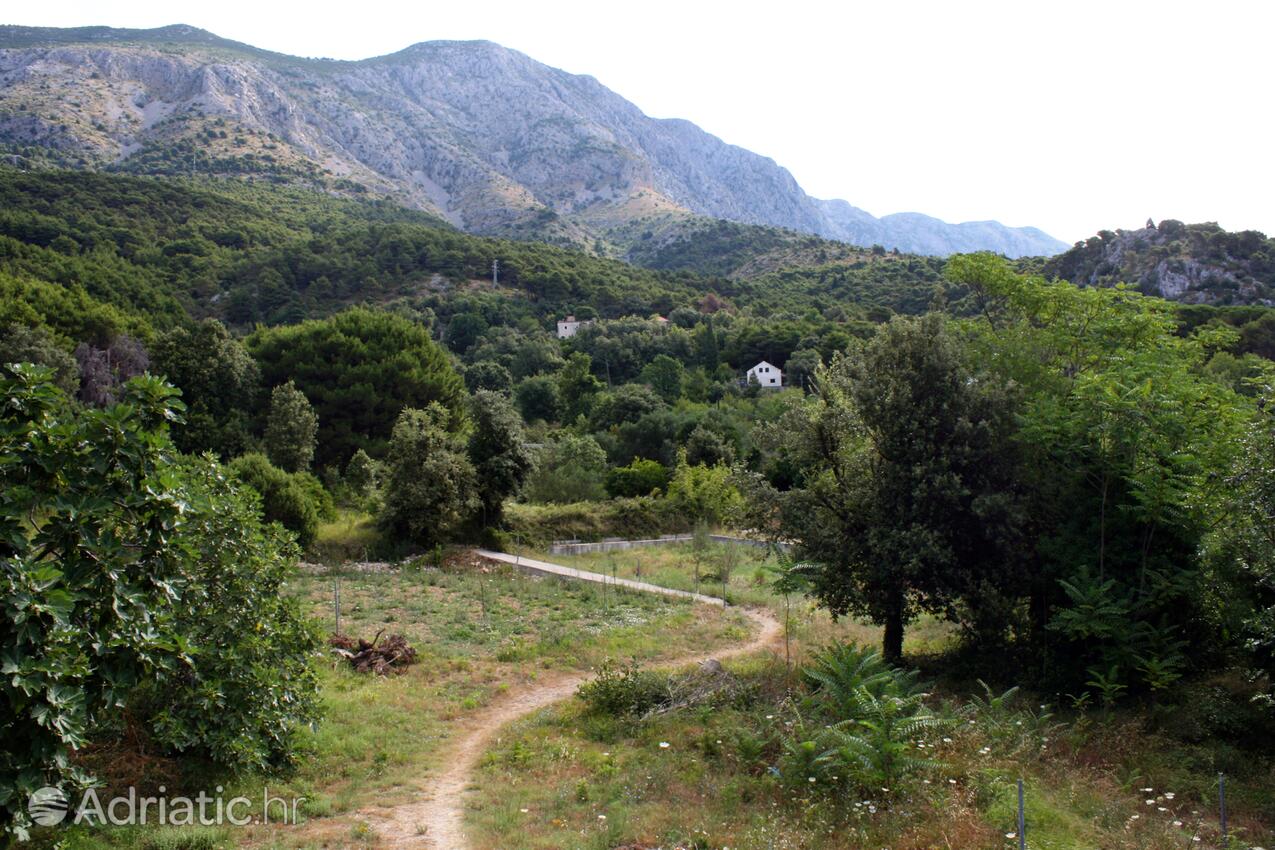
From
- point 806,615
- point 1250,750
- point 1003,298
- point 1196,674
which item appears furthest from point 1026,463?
point 806,615

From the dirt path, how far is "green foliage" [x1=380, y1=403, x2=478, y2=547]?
43.0 feet

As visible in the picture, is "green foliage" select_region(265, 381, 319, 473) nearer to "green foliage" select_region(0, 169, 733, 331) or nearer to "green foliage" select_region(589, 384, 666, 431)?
"green foliage" select_region(589, 384, 666, 431)

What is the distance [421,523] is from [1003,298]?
19.0m

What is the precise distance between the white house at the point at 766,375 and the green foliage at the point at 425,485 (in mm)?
40088

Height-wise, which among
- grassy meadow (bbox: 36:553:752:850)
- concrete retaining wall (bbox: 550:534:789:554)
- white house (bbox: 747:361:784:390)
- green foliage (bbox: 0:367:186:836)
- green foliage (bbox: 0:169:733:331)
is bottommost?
concrete retaining wall (bbox: 550:534:789:554)

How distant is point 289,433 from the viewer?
1369 inches

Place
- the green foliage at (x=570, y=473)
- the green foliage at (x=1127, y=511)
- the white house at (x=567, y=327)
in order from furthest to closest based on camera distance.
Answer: the white house at (x=567, y=327) < the green foliage at (x=570, y=473) < the green foliage at (x=1127, y=511)

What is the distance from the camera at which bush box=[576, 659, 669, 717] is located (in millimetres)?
12250

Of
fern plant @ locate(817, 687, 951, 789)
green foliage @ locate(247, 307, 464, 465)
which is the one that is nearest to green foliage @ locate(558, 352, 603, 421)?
green foliage @ locate(247, 307, 464, 465)

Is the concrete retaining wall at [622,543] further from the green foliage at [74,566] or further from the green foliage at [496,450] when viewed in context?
the green foliage at [74,566]

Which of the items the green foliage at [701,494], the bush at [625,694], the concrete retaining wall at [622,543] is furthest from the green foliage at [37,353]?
the bush at [625,694]

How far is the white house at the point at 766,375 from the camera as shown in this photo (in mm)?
64688

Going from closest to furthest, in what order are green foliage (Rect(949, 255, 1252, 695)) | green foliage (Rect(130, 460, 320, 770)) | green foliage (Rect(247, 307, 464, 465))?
green foliage (Rect(130, 460, 320, 770))
green foliage (Rect(949, 255, 1252, 695))
green foliage (Rect(247, 307, 464, 465))

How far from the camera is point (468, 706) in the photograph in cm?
1277
